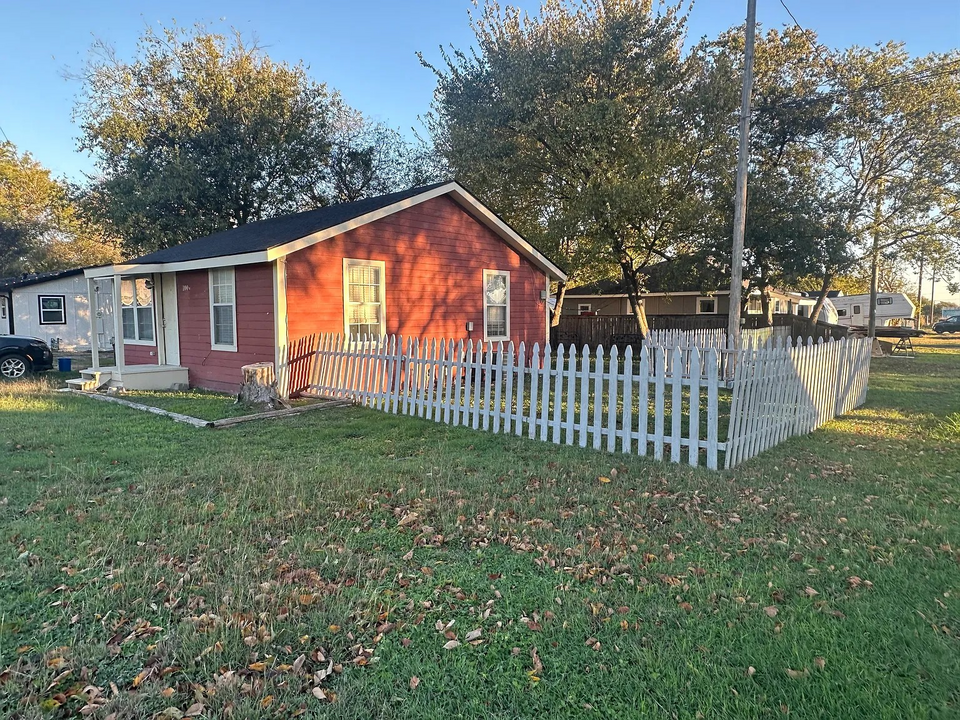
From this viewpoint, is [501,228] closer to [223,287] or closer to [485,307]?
[485,307]

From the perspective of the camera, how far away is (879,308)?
4903 centimetres

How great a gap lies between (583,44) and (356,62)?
774cm

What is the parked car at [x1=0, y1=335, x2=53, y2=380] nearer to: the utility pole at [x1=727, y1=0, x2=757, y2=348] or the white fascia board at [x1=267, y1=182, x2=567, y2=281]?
the white fascia board at [x1=267, y1=182, x2=567, y2=281]

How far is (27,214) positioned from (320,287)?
3397 centimetres

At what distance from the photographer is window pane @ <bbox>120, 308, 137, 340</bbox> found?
13895 millimetres

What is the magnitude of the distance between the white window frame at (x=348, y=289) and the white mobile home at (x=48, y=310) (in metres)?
16.6

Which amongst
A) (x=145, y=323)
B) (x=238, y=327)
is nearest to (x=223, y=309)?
(x=238, y=327)

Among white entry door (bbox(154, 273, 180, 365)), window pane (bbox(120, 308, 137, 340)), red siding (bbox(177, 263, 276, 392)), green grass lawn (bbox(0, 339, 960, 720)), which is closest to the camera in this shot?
green grass lawn (bbox(0, 339, 960, 720))

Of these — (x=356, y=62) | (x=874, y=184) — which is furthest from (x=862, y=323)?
(x=356, y=62)

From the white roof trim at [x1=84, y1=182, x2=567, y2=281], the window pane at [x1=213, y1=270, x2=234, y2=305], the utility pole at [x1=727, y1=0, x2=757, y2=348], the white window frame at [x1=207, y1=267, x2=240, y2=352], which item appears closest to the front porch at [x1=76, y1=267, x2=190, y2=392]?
the white roof trim at [x1=84, y1=182, x2=567, y2=281]

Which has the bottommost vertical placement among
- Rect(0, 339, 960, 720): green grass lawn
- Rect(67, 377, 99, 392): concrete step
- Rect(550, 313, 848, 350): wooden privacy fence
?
Rect(0, 339, 960, 720): green grass lawn

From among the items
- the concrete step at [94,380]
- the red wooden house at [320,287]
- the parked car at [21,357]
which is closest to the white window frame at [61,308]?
the parked car at [21,357]

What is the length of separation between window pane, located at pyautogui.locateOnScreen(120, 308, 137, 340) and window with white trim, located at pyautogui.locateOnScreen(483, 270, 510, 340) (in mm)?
8544

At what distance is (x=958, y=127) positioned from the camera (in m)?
20.7
